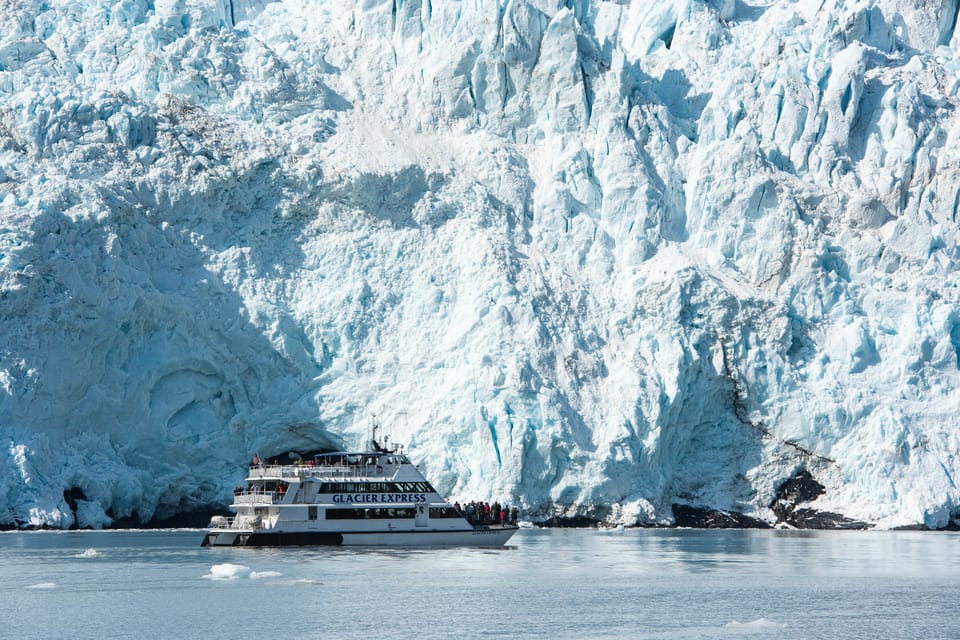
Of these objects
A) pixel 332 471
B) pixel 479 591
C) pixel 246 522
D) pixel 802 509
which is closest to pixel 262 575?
pixel 479 591

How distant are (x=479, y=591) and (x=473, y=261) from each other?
22.1m

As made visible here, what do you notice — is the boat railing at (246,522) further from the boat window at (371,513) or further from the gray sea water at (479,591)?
the boat window at (371,513)

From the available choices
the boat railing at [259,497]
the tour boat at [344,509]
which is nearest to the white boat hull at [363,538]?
the tour boat at [344,509]

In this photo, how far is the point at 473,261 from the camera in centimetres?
4744

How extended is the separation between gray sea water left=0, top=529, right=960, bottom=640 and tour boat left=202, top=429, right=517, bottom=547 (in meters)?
0.53

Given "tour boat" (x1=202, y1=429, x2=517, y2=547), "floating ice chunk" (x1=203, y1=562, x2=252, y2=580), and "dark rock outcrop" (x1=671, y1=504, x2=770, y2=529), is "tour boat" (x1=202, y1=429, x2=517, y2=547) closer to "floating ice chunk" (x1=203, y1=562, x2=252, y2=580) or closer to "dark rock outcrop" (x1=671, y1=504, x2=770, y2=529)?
"floating ice chunk" (x1=203, y1=562, x2=252, y2=580)

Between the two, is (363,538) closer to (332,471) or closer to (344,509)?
(344,509)

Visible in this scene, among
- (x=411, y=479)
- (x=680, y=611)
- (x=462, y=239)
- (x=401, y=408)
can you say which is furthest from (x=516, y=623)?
(x=462, y=239)

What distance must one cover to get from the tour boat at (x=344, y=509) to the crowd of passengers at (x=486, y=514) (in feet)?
3.28

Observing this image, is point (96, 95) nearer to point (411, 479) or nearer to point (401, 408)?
point (401, 408)

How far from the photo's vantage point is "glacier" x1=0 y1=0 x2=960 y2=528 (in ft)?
141

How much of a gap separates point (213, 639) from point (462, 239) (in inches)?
Result: 1127

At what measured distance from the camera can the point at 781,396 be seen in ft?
152

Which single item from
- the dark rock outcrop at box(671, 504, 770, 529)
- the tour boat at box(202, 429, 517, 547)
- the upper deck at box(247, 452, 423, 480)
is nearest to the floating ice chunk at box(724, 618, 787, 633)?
the tour boat at box(202, 429, 517, 547)
